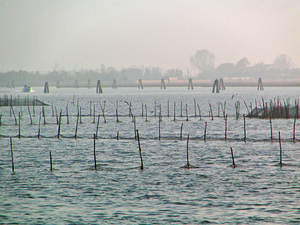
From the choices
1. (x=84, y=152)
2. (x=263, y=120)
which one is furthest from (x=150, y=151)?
(x=263, y=120)

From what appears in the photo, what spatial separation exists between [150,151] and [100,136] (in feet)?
27.3

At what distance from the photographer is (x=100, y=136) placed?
113 ft

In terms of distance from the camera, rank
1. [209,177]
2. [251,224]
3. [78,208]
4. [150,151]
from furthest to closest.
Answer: [150,151] → [209,177] → [78,208] → [251,224]

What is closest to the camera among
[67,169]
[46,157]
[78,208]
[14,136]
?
[78,208]

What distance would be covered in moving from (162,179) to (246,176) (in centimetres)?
346

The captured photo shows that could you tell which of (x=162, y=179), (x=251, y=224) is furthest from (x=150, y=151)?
(x=251, y=224)

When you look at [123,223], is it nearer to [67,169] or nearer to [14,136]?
[67,169]

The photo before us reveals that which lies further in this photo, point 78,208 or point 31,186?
point 31,186

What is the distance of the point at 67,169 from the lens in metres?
21.8

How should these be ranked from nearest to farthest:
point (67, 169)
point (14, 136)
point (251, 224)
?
1. point (251, 224)
2. point (67, 169)
3. point (14, 136)

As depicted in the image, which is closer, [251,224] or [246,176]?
[251,224]

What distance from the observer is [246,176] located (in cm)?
1984

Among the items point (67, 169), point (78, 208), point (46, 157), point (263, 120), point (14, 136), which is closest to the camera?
point (78, 208)

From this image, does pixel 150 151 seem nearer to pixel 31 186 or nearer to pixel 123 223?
pixel 31 186
